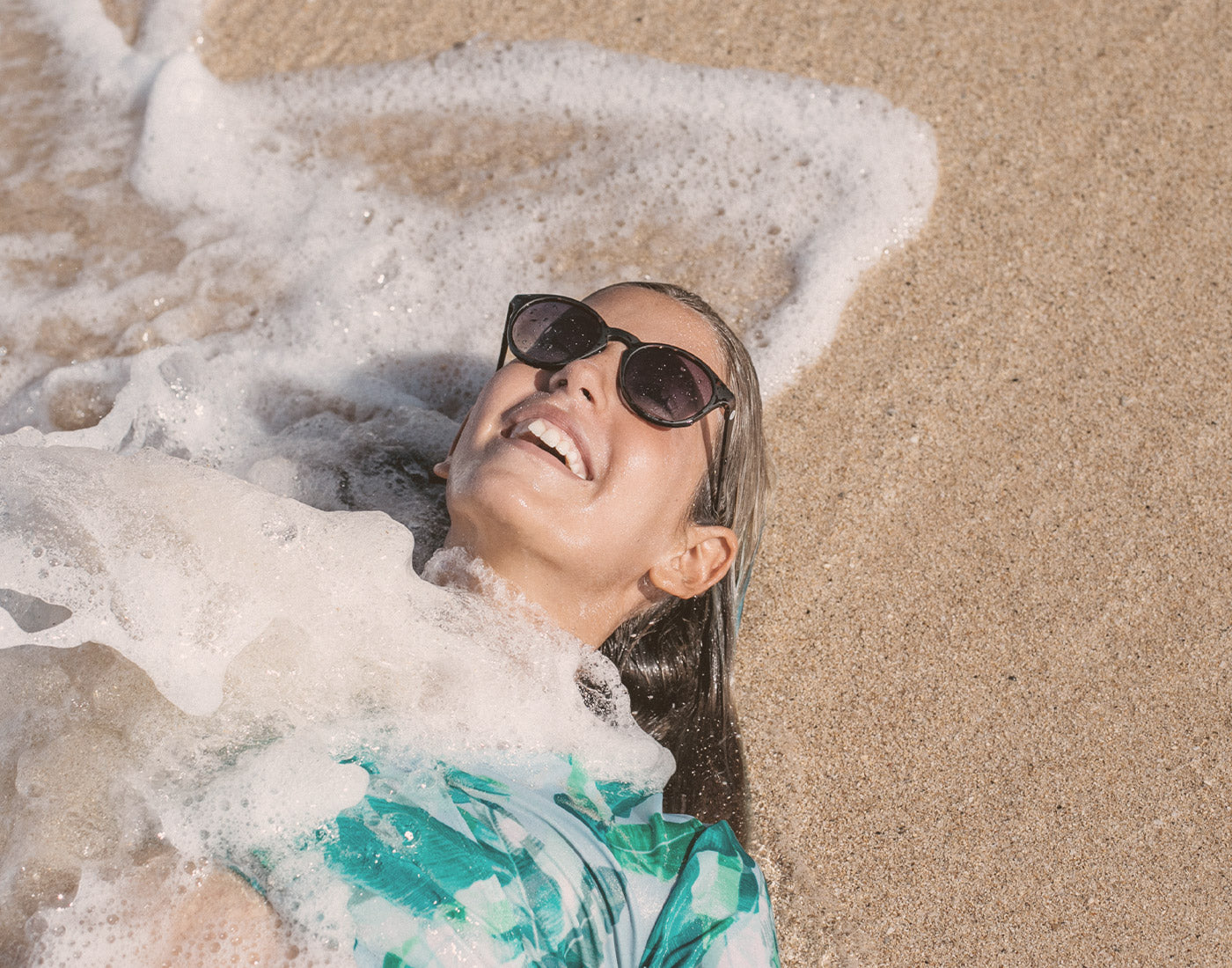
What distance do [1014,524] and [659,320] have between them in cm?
127

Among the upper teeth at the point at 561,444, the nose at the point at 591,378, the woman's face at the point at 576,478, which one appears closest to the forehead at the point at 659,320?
the woman's face at the point at 576,478

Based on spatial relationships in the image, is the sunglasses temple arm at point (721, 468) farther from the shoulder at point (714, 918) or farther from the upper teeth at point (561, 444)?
the shoulder at point (714, 918)

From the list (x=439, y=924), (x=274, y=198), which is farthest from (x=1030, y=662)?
(x=274, y=198)

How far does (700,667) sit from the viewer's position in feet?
8.95

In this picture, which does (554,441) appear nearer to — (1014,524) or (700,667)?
(700,667)

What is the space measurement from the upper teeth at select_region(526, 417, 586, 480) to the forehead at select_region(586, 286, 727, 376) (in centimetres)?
33

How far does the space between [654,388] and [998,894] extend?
154 centimetres

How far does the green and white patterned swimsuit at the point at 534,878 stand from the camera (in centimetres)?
195

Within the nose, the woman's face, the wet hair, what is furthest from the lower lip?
the wet hair

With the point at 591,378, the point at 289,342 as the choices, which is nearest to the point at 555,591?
the point at 591,378

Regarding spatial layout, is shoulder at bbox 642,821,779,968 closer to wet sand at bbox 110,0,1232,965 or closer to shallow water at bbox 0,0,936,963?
shallow water at bbox 0,0,936,963

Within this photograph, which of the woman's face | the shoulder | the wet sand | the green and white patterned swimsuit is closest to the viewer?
the green and white patterned swimsuit

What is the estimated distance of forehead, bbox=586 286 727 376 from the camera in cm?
250

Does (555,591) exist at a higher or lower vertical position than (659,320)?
lower
